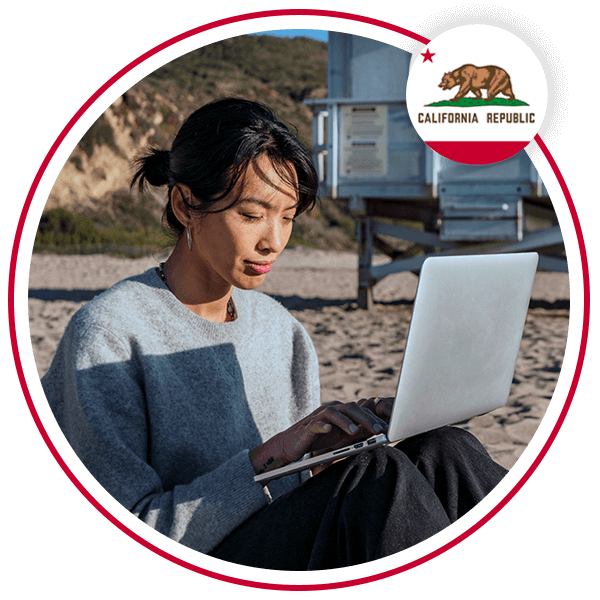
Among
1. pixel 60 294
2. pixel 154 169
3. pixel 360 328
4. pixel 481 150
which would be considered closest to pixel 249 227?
pixel 154 169

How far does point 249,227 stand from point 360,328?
5032 mm

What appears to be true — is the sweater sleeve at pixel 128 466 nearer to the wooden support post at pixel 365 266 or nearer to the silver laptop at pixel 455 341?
the silver laptop at pixel 455 341

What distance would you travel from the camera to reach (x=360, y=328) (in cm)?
647

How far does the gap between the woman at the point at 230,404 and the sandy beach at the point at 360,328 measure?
39cm

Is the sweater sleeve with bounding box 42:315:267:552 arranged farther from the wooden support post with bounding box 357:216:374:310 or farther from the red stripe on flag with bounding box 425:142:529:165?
the wooden support post with bounding box 357:216:374:310

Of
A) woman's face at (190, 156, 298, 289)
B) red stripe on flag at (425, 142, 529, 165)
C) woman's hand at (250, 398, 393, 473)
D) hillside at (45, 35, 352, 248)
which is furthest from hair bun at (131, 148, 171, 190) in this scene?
hillside at (45, 35, 352, 248)

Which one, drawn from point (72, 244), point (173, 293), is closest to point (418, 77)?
point (173, 293)

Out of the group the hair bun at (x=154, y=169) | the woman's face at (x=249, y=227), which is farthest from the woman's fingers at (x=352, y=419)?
the hair bun at (x=154, y=169)

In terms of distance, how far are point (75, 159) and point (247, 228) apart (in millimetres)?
23334

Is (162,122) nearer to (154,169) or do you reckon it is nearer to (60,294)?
(60,294)

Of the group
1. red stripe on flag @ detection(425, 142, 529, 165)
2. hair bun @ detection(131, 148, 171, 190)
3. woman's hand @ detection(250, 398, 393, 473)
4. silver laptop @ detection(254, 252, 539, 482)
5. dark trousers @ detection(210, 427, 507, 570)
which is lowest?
dark trousers @ detection(210, 427, 507, 570)

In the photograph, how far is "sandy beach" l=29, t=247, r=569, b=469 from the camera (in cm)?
352

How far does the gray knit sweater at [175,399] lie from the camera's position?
1343 millimetres

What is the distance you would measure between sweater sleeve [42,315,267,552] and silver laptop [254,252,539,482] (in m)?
0.08
